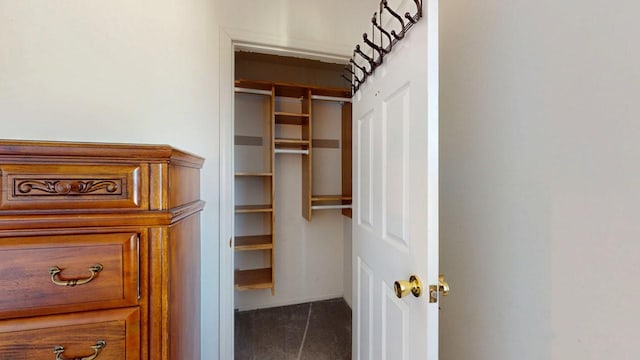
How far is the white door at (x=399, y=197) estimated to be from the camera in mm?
724

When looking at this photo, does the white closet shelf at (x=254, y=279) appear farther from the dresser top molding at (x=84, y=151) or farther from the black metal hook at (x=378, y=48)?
the black metal hook at (x=378, y=48)

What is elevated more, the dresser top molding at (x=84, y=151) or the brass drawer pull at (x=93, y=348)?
the dresser top molding at (x=84, y=151)

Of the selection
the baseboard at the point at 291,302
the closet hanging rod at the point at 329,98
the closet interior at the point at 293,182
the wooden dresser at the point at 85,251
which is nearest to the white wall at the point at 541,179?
the wooden dresser at the point at 85,251

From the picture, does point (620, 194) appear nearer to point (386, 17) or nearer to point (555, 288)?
point (555, 288)

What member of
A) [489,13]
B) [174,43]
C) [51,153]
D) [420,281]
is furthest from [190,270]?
[489,13]

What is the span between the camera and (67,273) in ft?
2.05

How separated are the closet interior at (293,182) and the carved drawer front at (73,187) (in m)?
1.48

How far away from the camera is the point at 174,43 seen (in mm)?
1321

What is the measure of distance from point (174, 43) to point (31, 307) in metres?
1.24

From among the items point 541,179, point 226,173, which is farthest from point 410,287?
point 226,173

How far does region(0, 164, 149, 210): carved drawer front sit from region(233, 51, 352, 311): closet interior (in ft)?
4.87

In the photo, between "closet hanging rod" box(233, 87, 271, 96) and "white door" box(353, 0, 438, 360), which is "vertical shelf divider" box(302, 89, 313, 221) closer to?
"closet hanging rod" box(233, 87, 271, 96)

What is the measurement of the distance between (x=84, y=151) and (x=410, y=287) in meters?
0.94

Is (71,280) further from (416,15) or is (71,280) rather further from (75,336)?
(416,15)
